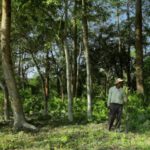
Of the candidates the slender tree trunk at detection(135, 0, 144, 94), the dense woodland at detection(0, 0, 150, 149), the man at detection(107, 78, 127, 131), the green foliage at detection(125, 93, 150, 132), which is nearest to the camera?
the man at detection(107, 78, 127, 131)

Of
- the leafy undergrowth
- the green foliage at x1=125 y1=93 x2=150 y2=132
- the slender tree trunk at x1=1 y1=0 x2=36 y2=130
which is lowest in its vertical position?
the leafy undergrowth

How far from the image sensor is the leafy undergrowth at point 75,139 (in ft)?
38.0

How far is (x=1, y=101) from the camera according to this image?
88.1ft

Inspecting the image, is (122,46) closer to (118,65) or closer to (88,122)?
(118,65)

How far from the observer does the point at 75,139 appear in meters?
13.1

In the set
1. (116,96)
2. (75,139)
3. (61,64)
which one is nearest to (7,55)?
(116,96)

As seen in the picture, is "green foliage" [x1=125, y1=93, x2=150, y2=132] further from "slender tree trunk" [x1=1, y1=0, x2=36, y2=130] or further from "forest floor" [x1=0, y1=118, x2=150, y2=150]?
"slender tree trunk" [x1=1, y1=0, x2=36, y2=130]

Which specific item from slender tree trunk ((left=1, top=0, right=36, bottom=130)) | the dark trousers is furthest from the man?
slender tree trunk ((left=1, top=0, right=36, bottom=130))

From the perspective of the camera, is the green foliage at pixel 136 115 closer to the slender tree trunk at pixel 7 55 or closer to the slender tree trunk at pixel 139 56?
the slender tree trunk at pixel 139 56

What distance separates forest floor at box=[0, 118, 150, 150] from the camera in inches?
457

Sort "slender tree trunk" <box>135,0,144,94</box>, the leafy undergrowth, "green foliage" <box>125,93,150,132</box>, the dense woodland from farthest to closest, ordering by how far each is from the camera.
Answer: "slender tree trunk" <box>135,0,144,94</box>, the dense woodland, "green foliage" <box>125,93,150,132</box>, the leafy undergrowth

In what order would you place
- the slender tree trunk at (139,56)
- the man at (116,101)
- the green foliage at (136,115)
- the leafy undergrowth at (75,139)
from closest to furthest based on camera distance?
the leafy undergrowth at (75,139), the man at (116,101), the green foliage at (136,115), the slender tree trunk at (139,56)

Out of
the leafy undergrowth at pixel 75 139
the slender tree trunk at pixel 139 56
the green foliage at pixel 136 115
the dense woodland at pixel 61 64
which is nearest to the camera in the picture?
Result: the leafy undergrowth at pixel 75 139

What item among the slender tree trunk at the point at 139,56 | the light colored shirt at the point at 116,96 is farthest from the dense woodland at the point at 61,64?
the light colored shirt at the point at 116,96
